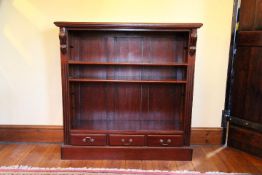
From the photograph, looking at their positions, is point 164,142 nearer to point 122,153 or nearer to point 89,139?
point 122,153

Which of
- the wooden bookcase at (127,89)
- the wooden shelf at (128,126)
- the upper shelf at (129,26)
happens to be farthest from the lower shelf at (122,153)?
the upper shelf at (129,26)

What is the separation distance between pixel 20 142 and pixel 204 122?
2128 millimetres

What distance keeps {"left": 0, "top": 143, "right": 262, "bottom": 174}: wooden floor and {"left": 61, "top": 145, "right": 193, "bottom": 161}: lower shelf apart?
0.05m

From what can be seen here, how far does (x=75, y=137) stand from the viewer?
88.5 inches

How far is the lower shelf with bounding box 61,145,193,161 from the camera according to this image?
7.37 ft

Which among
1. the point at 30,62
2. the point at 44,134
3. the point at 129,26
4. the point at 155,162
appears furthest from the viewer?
the point at 44,134

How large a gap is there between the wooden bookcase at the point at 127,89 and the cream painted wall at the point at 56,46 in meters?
0.24

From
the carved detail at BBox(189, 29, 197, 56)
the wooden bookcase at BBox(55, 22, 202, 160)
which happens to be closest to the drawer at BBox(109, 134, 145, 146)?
the wooden bookcase at BBox(55, 22, 202, 160)

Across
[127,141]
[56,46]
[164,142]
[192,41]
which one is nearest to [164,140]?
[164,142]

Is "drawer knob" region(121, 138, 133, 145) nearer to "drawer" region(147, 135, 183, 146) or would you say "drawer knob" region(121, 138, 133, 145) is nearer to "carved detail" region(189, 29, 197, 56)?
"drawer" region(147, 135, 183, 146)

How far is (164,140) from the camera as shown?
2.25 metres

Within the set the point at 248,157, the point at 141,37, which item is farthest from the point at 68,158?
the point at 248,157

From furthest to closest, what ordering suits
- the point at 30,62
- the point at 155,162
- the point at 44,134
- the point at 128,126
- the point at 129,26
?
the point at 44,134
the point at 30,62
the point at 128,126
the point at 155,162
the point at 129,26

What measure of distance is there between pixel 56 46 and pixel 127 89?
0.89 m
